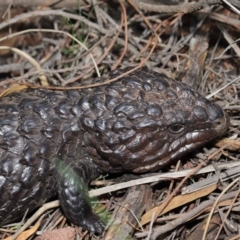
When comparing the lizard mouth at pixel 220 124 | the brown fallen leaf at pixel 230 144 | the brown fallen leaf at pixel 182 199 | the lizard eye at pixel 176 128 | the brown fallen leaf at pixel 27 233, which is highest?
the lizard mouth at pixel 220 124

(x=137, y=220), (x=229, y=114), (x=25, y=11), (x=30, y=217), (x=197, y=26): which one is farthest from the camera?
(x=25, y=11)

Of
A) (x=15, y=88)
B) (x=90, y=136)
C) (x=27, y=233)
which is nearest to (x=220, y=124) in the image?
(x=90, y=136)

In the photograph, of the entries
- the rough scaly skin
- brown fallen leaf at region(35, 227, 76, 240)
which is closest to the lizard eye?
the rough scaly skin

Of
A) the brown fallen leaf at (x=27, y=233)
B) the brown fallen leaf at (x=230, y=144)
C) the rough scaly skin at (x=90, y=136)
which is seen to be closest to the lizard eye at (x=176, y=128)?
the rough scaly skin at (x=90, y=136)

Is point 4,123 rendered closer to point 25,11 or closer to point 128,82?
point 128,82

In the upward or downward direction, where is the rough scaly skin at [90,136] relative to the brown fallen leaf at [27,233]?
upward

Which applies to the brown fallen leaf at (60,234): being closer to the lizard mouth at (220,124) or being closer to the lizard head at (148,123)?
the lizard head at (148,123)

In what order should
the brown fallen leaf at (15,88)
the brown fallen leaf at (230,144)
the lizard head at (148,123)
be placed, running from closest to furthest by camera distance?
the lizard head at (148,123)
the brown fallen leaf at (230,144)
the brown fallen leaf at (15,88)

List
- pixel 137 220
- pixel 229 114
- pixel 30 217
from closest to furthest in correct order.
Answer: pixel 137 220, pixel 30 217, pixel 229 114

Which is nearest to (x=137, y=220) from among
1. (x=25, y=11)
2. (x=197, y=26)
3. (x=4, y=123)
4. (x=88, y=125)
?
(x=88, y=125)

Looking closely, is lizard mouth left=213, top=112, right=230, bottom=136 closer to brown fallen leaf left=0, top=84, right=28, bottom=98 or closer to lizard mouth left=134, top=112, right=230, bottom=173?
lizard mouth left=134, top=112, right=230, bottom=173
